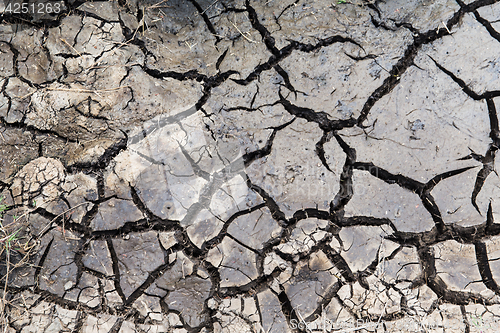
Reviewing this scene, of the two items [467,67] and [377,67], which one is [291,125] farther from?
[467,67]

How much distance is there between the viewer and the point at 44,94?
228 cm

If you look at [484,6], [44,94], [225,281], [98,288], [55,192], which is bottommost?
[98,288]

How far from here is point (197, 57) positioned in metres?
2.32

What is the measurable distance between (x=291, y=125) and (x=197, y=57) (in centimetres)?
87

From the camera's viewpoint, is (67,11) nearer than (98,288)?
No

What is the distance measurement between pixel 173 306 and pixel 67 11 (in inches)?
90.4

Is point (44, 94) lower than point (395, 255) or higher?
higher

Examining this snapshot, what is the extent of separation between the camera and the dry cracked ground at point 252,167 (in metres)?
2.12

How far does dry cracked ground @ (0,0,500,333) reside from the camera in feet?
6.94

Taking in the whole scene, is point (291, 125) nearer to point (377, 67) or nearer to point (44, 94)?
point (377, 67)

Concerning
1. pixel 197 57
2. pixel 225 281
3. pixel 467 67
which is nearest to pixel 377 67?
pixel 467 67

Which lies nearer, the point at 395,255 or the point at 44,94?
the point at 395,255

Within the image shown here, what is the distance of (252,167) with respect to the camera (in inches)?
86.8

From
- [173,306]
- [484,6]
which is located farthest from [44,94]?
[484,6]
